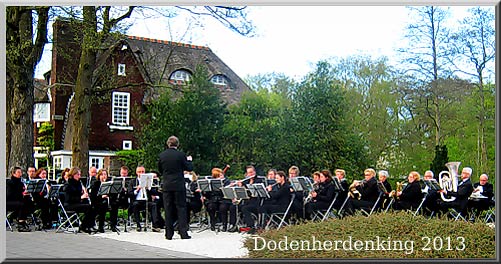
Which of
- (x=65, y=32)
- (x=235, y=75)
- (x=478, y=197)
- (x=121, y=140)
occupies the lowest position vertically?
(x=478, y=197)

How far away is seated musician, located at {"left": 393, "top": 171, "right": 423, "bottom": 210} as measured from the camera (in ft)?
35.1

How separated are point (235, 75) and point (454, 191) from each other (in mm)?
3517

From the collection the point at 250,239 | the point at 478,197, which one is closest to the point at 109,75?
the point at 250,239

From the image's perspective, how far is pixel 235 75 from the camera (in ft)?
35.7

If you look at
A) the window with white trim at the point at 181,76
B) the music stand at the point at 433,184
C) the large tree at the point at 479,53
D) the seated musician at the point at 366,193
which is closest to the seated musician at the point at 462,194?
the music stand at the point at 433,184

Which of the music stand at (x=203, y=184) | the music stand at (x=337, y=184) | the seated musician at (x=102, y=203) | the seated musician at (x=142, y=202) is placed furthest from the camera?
the seated musician at (x=142, y=202)

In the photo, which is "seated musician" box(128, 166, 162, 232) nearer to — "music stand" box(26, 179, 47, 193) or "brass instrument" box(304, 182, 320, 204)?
"music stand" box(26, 179, 47, 193)

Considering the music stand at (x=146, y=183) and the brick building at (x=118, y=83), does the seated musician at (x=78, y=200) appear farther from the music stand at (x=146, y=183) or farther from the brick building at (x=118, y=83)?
the music stand at (x=146, y=183)

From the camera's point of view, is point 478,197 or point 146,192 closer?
point 478,197

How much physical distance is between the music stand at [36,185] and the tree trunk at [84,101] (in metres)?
0.73

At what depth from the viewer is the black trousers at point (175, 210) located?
11.2 m

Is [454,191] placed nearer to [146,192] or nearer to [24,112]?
[146,192]

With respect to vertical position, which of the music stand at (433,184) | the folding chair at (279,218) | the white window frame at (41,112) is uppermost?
the white window frame at (41,112)

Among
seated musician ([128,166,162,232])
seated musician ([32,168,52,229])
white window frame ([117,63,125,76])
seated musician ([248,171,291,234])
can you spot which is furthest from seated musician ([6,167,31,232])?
seated musician ([248,171,291,234])
